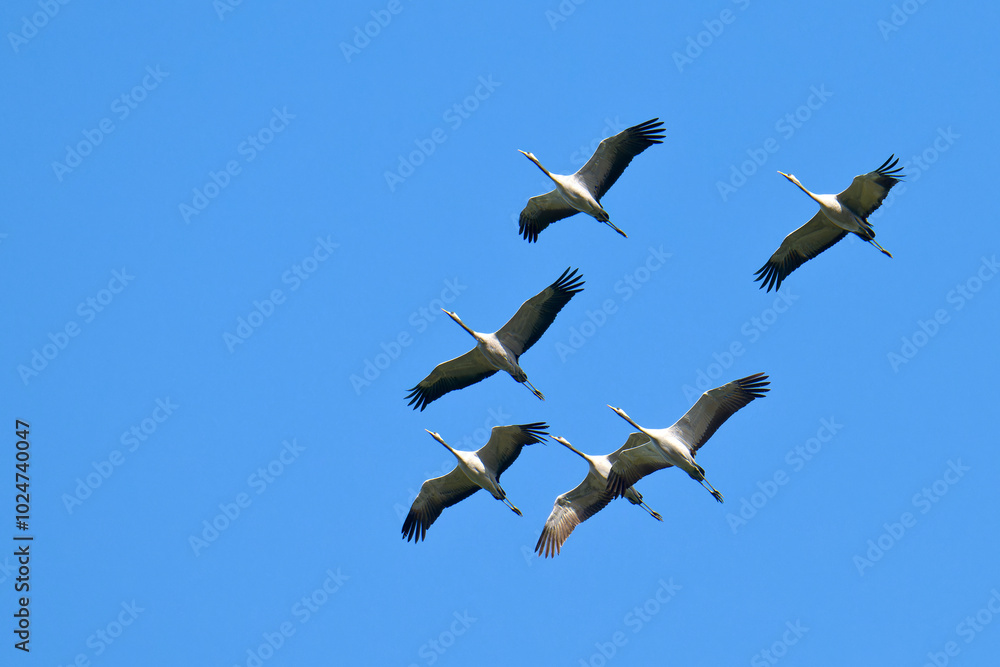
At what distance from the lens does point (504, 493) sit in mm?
27828

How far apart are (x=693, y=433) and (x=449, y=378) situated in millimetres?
5908

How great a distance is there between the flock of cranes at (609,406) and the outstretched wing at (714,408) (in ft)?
0.07

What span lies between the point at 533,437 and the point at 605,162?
254 inches

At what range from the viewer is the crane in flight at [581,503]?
89.6 feet

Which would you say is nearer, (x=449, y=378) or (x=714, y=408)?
(x=714, y=408)

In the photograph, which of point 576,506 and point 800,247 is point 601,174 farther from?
point 576,506

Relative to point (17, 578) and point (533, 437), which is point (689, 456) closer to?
point (533, 437)

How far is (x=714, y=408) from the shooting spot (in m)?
25.9

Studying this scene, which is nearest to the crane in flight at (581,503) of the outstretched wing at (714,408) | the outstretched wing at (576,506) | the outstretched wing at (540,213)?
the outstretched wing at (576,506)

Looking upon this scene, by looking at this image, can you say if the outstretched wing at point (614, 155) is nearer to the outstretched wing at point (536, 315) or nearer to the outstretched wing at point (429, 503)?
the outstretched wing at point (536, 315)

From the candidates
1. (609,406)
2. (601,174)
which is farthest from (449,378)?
(601,174)

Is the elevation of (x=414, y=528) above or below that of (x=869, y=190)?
below

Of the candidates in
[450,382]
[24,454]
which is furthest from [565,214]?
[24,454]

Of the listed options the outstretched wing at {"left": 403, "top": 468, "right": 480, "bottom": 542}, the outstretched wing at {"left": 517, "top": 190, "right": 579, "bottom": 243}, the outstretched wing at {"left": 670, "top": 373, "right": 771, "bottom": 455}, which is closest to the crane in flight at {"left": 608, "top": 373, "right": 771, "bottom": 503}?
the outstretched wing at {"left": 670, "top": 373, "right": 771, "bottom": 455}
